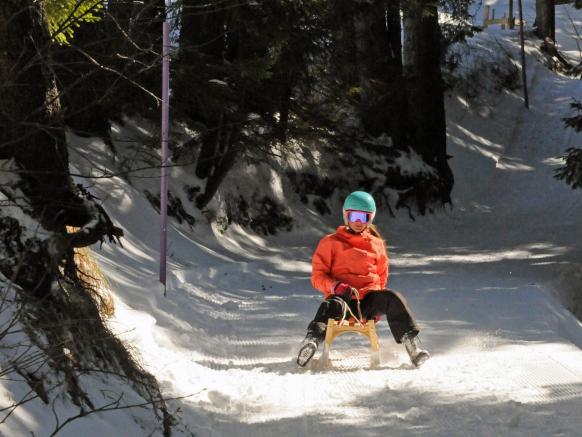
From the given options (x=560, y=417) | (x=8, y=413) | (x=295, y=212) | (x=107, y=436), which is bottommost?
(x=295, y=212)

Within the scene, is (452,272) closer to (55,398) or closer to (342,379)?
(342,379)

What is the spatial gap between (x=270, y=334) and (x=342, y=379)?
93.2 inches

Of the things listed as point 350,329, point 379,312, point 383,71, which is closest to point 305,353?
point 350,329

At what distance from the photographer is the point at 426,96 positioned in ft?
78.7

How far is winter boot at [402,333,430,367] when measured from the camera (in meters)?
7.07

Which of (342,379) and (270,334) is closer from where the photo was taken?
(342,379)

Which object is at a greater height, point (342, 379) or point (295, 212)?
point (342, 379)

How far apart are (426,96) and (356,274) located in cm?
1681

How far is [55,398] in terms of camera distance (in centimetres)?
400

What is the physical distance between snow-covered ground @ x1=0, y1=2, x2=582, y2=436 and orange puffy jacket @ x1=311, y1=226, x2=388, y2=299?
570 mm

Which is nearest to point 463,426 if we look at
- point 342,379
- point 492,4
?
point 342,379

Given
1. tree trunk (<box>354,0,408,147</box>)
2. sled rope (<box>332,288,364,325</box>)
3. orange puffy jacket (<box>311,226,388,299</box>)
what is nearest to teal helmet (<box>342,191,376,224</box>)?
orange puffy jacket (<box>311,226,388,299</box>)

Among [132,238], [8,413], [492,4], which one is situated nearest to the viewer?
[8,413]

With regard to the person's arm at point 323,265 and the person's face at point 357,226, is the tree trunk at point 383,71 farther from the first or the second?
the person's arm at point 323,265
